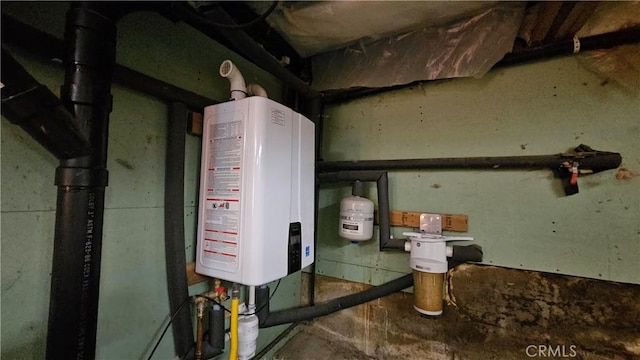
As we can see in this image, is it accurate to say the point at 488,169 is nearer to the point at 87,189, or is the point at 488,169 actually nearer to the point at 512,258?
the point at 512,258

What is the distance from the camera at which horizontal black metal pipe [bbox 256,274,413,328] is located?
126cm

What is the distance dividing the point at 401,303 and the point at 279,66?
1.40m

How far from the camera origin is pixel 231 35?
0.90 metres

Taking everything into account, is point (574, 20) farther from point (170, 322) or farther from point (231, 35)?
point (170, 322)

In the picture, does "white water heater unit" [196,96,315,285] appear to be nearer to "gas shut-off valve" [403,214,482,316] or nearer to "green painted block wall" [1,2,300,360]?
"green painted block wall" [1,2,300,360]

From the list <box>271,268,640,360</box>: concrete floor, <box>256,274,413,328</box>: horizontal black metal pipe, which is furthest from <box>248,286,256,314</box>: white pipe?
<box>271,268,640,360</box>: concrete floor

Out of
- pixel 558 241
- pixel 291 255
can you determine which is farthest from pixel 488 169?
pixel 291 255

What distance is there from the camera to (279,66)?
45.5 inches

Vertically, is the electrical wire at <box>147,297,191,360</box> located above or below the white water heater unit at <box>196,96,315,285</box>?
below

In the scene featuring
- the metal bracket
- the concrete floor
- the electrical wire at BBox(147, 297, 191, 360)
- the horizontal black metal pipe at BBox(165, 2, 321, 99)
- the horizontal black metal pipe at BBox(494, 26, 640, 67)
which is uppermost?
the horizontal black metal pipe at BBox(494, 26, 640, 67)

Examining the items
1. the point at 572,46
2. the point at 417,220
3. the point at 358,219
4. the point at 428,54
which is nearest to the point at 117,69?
the point at 358,219

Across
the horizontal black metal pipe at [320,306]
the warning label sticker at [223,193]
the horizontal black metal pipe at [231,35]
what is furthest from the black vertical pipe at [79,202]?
the horizontal black metal pipe at [320,306]

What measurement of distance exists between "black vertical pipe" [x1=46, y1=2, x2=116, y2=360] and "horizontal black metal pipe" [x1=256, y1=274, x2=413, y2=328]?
662 millimetres

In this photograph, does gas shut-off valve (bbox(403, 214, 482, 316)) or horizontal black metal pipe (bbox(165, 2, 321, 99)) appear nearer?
horizontal black metal pipe (bbox(165, 2, 321, 99))
